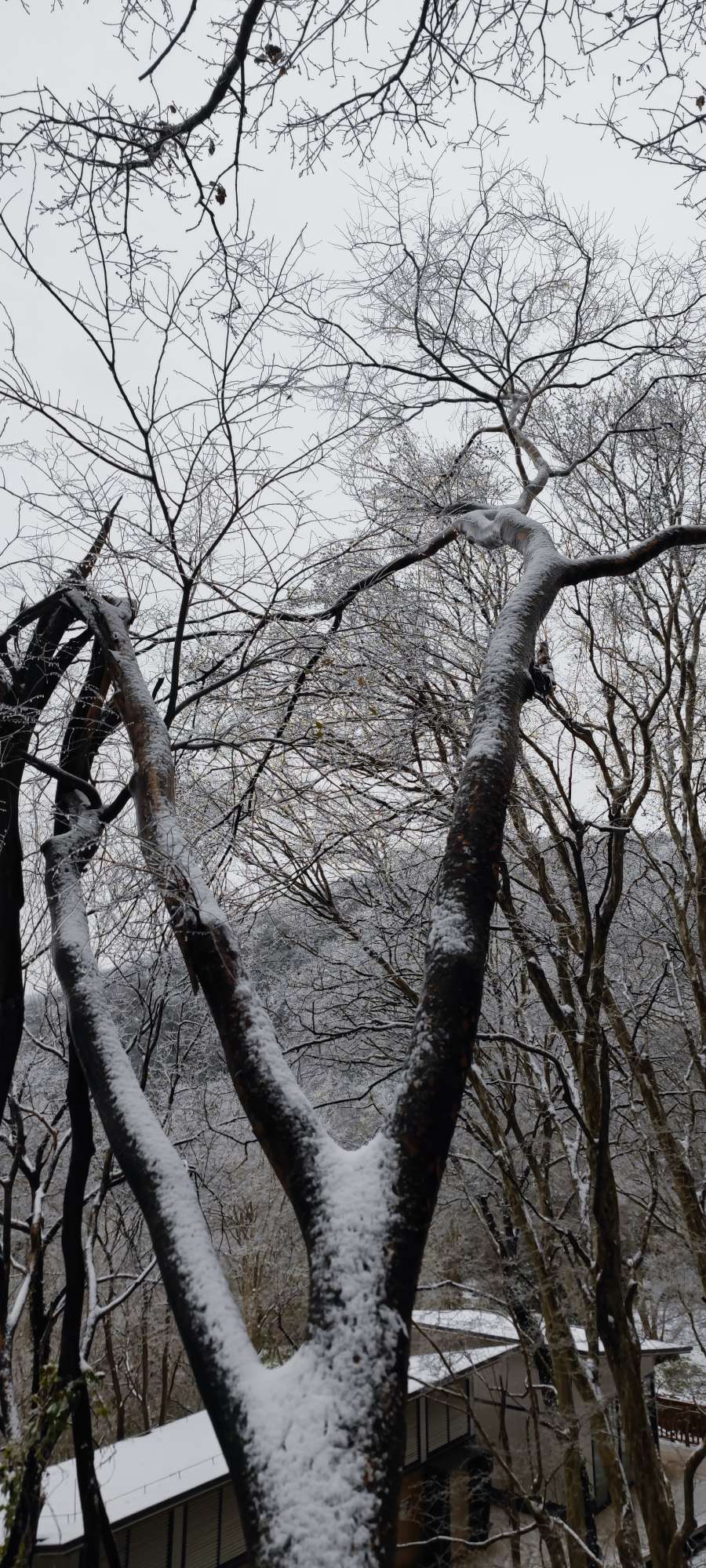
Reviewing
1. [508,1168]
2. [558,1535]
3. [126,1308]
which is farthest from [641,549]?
[126,1308]

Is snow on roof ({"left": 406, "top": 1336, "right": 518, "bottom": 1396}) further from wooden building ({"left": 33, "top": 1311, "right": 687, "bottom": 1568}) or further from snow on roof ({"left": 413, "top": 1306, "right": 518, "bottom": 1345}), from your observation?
snow on roof ({"left": 413, "top": 1306, "right": 518, "bottom": 1345})

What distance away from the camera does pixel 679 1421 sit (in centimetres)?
1330

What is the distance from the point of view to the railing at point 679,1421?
1170 centimetres

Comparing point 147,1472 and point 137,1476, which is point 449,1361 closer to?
point 147,1472

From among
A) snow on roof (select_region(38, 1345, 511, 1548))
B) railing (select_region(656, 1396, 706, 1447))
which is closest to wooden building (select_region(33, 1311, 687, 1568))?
snow on roof (select_region(38, 1345, 511, 1548))

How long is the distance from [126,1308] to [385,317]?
14892 mm

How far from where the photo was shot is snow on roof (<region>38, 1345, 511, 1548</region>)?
316 inches

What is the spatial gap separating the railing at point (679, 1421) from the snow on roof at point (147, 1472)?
2.89m

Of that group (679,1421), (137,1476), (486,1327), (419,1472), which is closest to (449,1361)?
(486,1327)

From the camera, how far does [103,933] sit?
Answer: 282 centimetres

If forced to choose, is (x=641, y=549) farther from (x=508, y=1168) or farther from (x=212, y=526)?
(x=508, y=1168)

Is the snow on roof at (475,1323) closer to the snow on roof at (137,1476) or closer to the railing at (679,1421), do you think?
the railing at (679,1421)

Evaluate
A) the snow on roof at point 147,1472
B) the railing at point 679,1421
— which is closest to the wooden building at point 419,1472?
the snow on roof at point 147,1472

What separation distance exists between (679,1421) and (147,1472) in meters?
8.38
